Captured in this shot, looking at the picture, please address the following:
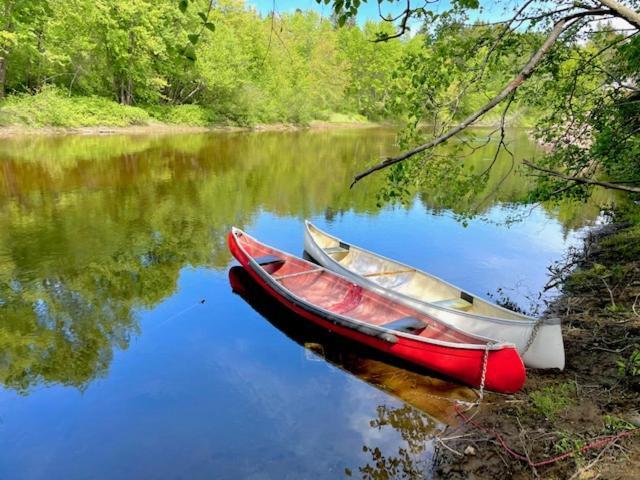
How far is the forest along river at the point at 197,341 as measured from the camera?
564 centimetres

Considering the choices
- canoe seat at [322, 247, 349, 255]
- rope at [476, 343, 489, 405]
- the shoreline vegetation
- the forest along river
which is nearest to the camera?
the forest along river

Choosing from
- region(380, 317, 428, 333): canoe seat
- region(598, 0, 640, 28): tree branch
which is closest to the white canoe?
region(380, 317, 428, 333): canoe seat

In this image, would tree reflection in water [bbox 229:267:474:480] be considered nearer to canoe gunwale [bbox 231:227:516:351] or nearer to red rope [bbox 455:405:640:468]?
canoe gunwale [bbox 231:227:516:351]

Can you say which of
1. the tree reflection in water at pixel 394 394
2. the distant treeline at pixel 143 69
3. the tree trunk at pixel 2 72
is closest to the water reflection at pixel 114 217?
the tree reflection in water at pixel 394 394

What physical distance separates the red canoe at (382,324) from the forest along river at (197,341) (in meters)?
0.45

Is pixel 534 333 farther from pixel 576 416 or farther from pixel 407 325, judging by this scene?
pixel 407 325

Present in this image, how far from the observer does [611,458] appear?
13.5 ft

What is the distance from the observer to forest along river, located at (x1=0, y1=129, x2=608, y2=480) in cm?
564

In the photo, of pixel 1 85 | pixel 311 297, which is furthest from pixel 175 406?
pixel 1 85

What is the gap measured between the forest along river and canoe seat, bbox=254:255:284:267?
28.0 inches

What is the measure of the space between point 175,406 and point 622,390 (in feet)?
19.1

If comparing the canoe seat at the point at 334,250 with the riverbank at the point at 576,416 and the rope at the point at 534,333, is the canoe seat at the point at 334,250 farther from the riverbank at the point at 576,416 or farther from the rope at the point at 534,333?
the rope at the point at 534,333

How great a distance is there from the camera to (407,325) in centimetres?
750

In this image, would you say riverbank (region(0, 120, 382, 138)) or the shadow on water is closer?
the shadow on water
